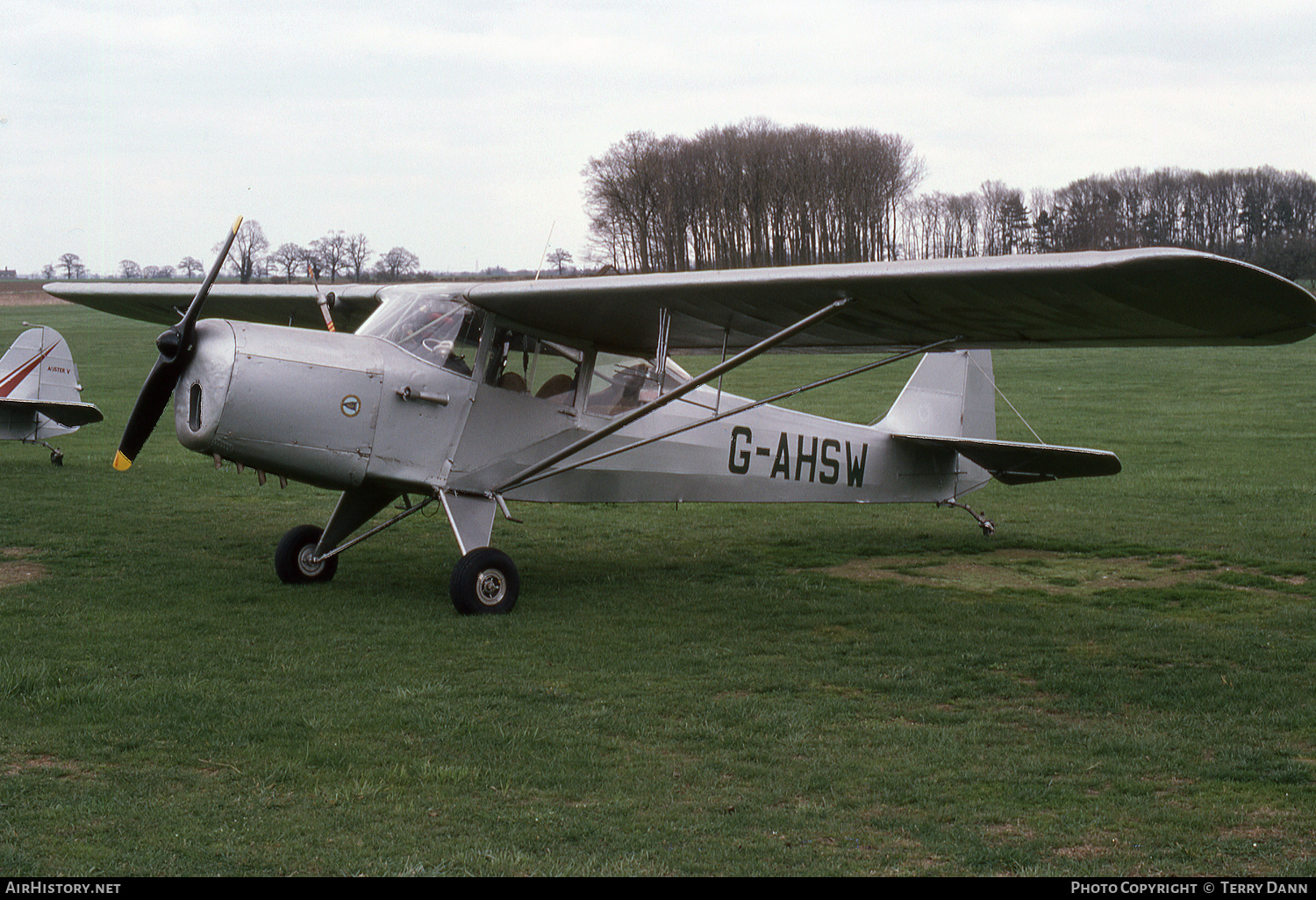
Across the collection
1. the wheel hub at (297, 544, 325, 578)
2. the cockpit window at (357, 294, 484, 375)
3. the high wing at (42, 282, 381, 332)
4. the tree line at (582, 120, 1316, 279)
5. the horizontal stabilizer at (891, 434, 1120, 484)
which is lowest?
the wheel hub at (297, 544, 325, 578)

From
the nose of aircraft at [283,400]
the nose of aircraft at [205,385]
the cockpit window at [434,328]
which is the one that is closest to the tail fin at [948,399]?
the cockpit window at [434,328]

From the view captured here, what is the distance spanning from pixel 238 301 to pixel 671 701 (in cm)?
728

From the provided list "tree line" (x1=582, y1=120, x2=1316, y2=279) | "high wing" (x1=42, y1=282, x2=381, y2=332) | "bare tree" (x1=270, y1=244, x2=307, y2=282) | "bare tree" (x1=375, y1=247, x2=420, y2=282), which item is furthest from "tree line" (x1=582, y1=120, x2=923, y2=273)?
"high wing" (x1=42, y1=282, x2=381, y2=332)

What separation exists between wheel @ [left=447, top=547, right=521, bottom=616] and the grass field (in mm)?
199

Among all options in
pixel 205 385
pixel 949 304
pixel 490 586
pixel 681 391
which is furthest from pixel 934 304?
pixel 205 385

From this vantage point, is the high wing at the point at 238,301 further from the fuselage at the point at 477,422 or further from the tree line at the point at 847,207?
the tree line at the point at 847,207

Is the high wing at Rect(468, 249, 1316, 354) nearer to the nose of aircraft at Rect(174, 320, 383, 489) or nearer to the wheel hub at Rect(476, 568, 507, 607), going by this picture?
the nose of aircraft at Rect(174, 320, 383, 489)

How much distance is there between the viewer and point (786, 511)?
1450 cm

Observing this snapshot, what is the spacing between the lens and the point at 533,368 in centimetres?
946

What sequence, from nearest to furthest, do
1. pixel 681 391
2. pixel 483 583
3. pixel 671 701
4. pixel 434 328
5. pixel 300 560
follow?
1. pixel 671 701
2. pixel 681 391
3. pixel 483 583
4. pixel 434 328
5. pixel 300 560

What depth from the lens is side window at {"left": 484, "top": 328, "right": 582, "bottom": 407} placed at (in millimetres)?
9219

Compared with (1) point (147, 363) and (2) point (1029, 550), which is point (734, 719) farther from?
(1) point (147, 363)

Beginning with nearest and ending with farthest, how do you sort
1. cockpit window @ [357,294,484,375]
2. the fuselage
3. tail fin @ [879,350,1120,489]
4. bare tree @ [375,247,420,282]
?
the fuselage < cockpit window @ [357,294,484,375] < tail fin @ [879,350,1120,489] < bare tree @ [375,247,420,282]

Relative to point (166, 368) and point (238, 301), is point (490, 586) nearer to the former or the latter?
point (166, 368)
